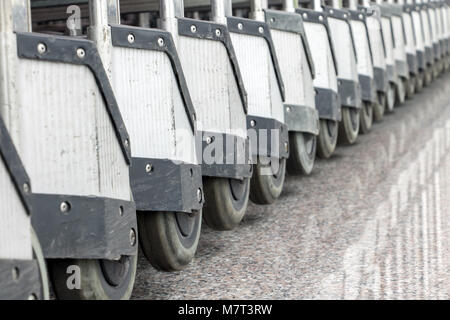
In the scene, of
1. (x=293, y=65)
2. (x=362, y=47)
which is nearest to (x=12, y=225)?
(x=293, y=65)

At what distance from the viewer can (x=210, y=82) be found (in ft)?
10.2

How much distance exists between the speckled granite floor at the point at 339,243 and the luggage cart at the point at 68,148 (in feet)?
1.38

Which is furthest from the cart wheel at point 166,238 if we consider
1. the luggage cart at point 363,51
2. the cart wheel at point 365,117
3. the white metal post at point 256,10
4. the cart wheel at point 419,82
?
the cart wheel at point 419,82

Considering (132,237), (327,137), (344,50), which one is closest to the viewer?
(132,237)

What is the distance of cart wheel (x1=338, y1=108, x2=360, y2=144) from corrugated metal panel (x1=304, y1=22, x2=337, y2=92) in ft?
2.13

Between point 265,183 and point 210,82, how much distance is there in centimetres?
73

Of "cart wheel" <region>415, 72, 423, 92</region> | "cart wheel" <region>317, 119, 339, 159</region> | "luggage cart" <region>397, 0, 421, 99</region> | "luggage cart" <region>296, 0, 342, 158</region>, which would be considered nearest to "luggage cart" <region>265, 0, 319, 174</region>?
"luggage cart" <region>296, 0, 342, 158</region>

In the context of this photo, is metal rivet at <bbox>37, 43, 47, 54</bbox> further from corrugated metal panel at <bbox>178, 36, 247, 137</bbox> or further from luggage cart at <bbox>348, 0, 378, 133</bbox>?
luggage cart at <bbox>348, 0, 378, 133</bbox>

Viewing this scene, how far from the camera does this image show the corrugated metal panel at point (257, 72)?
3521 mm

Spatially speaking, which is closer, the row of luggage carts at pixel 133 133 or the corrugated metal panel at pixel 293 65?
the row of luggage carts at pixel 133 133

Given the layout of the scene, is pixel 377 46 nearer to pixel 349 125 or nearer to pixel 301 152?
pixel 349 125

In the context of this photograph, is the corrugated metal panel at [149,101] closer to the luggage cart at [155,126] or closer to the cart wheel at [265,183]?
the luggage cart at [155,126]

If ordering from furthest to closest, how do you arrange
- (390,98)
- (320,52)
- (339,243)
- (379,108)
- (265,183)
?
(390,98) < (379,108) < (320,52) < (265,183) < (339,243)
